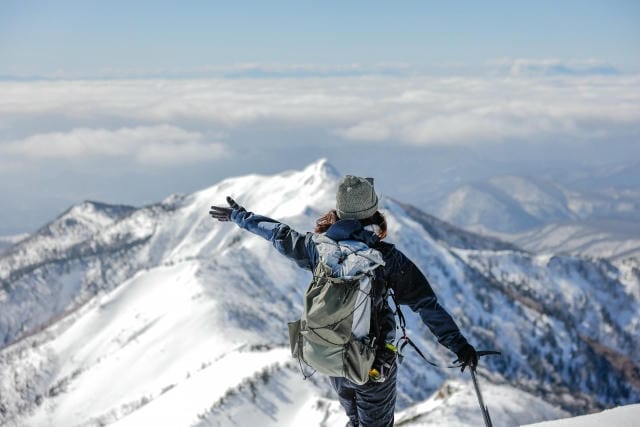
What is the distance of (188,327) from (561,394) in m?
107

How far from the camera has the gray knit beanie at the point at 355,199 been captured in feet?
28.3

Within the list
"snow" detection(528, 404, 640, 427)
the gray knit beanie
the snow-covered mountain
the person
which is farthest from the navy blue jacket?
the snow-covered mountain

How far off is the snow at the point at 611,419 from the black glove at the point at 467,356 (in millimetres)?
5271

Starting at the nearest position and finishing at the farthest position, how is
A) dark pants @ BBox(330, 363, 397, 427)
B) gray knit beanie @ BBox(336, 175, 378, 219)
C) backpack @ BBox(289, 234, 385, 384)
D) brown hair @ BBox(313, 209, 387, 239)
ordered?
backpack @ BBox(289, 234, 385, 384) → gray knit beanie @ BBox(336, 175, 378, 219) → dark pants @ BBox(330, 363, 397, 427) → brown hair @ BBox(313, 209, 387, 239)

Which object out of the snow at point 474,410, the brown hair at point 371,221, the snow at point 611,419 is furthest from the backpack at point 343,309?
the snow at point 474,410

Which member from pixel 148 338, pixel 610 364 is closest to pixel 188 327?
pixel 148 338

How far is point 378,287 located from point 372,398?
2019 mm

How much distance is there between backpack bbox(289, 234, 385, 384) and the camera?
7.98 meters

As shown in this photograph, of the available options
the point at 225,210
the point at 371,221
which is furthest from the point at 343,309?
the point at 225,210

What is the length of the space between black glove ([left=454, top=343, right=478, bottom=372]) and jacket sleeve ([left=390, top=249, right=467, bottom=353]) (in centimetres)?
14

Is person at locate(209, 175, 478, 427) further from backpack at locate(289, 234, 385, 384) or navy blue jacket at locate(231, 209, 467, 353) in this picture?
backpack at locate(289, 234, 385, 384)

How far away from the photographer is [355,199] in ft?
28.3

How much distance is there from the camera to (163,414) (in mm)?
52438

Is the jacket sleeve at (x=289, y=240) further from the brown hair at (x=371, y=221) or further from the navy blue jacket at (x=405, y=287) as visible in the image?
the navy blue jacket at (x=405, y=287)
